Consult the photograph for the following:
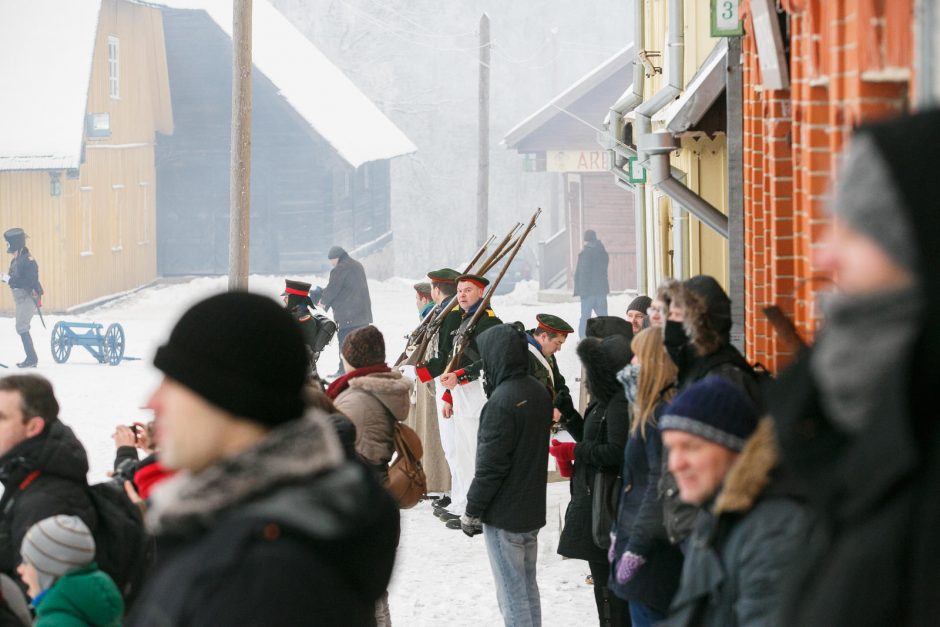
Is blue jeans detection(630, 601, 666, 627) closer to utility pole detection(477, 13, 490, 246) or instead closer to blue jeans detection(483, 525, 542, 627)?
blue jeans detection(483, 525, 542, 627)

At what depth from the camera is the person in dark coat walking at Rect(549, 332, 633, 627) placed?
5.88 metres

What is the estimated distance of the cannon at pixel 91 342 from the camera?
67.9 ft

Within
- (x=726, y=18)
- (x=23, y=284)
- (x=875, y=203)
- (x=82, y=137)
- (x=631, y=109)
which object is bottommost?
(x=875, y=203)

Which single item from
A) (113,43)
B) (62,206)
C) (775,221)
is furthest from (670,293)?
(113,43)

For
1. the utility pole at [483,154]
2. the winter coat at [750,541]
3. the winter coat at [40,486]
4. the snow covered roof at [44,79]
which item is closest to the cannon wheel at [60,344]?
the snow covered roof at [44,79]

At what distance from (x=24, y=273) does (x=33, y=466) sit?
54.1 feet

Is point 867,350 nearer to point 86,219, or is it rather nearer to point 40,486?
point 40,486

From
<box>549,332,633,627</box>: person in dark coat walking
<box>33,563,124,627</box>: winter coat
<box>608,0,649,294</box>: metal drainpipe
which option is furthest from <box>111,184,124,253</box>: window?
<box>33,563,124,627</box>: winter coat

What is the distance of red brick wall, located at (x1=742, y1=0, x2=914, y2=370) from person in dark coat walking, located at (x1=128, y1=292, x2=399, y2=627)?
1.06 meters

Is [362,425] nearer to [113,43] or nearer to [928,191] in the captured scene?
[928,191]

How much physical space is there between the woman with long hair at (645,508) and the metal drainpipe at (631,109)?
27.4 feet

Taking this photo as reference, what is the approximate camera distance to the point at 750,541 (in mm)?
2904

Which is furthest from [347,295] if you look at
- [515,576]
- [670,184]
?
[515,576]

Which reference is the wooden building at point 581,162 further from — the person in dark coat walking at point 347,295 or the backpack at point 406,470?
the backpack at point 406,470
